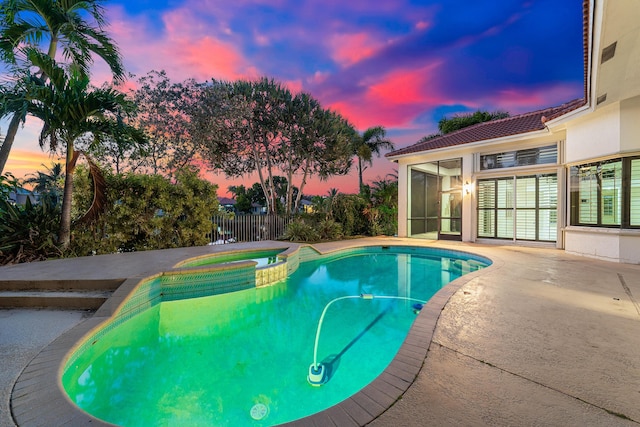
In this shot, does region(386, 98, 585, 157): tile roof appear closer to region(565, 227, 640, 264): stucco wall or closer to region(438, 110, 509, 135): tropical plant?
region(565, 227, 640, 264): stucco wall

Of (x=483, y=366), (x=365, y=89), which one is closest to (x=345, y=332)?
(x=483, y=366)

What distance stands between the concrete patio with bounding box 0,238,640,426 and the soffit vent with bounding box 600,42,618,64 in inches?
138

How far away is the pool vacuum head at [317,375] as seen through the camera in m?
2.85

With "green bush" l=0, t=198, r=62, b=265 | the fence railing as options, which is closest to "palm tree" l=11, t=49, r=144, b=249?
"green bush" l=0, t=198, r=62, b=265

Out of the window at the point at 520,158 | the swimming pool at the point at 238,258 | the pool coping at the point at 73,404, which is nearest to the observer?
the pool coping at the point at 73,404

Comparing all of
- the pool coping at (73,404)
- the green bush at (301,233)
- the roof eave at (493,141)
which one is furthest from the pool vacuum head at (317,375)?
the roof eave at (493,141)

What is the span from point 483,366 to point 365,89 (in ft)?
44.4

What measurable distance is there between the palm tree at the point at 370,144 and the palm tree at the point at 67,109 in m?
17.0

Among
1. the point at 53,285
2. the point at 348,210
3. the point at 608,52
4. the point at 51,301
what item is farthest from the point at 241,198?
the point at 608,52

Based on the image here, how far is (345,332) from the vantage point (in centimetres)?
395

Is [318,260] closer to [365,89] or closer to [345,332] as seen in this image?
[345,332]

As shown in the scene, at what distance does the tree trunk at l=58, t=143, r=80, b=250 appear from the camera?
20.4 feet

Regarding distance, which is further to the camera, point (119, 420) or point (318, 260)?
point (318, 260)

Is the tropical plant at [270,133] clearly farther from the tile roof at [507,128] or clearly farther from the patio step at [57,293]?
the patio step at [57,293]
